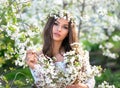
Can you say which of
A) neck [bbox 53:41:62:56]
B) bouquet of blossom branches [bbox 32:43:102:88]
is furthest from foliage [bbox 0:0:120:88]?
bouquet of blossom branches [bbox 32:43:102:88]

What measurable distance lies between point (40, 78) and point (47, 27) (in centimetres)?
70

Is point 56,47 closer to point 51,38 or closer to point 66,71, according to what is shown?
point 51,38

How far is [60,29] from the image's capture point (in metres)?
5.57

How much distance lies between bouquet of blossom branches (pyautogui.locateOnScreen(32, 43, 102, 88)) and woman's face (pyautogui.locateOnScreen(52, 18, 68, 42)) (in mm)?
267

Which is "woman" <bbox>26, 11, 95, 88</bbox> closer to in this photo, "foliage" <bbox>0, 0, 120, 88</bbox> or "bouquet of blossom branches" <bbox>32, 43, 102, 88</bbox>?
"bouquet of blossom branches" <bbox>32, 43, 102, 88</bbox>

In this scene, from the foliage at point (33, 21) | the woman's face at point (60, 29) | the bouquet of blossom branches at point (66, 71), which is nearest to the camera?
the bouquet of blossom branches at point (66, 71)

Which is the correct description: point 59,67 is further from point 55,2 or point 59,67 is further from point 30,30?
point 55,2

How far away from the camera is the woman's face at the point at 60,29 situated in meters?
5.57

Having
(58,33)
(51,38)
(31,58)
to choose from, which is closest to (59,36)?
(58,33)

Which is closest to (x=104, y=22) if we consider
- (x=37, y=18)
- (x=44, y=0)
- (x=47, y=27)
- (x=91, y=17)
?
(x=91, y=17)

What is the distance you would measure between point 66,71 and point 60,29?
547mm

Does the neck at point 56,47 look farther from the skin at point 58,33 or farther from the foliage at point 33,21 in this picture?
the foliage at point 33,21

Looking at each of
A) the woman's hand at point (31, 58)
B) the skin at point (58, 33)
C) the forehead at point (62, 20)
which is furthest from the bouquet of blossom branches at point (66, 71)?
the forehead at point (62, 20)

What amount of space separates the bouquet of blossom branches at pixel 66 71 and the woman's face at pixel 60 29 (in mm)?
267
